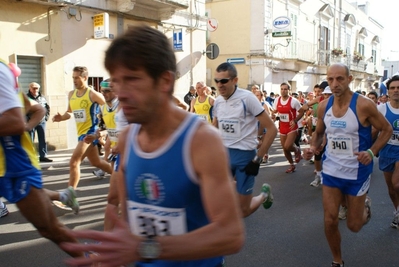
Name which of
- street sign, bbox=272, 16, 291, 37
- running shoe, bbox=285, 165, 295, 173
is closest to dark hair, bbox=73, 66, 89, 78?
running shoe, bbox=285, 165, 295, 173

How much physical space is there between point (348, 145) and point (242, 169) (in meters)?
1.22

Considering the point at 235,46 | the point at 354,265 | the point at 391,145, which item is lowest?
the point at 354,265

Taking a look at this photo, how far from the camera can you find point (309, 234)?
4.96m

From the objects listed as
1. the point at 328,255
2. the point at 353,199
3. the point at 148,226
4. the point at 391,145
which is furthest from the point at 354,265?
the point at 148,226

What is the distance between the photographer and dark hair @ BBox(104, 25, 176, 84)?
4.77ft

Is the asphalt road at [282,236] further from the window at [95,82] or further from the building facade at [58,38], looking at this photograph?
the window at [95,82]

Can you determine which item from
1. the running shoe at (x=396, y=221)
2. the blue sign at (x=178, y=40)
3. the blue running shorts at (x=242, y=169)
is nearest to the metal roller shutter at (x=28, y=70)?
the blue sign at (x=178, y=40)

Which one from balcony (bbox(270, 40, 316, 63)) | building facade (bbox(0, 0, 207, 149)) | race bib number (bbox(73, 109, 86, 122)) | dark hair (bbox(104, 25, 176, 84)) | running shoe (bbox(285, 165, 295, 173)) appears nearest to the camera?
dark hair (bbox(104, 25, 176, 84))

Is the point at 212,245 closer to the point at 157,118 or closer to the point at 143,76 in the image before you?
the point at 157,118

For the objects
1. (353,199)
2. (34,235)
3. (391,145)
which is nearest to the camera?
(353,199)

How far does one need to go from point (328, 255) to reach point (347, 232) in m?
0.93

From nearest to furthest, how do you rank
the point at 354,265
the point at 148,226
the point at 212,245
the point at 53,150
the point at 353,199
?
the point at 212,245 < the point at 148,226 < the point at 353,199 < the point at 354,265 < the point at 53,150

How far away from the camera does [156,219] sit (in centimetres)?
168

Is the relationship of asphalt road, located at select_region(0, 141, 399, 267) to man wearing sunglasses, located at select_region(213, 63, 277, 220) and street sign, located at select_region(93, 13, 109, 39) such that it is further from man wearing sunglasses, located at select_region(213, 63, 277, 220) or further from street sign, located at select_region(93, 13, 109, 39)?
street sign, located at select_region(93, 13, 109, 39)
